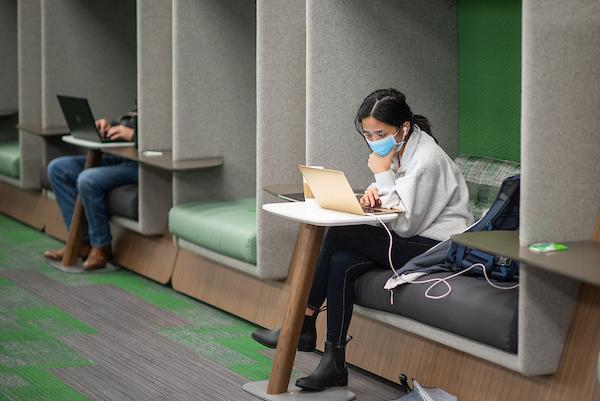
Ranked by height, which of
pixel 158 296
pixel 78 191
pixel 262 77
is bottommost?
pixel 158 296

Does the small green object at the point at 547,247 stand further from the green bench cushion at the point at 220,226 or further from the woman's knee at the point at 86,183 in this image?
the woman's knee at the point at 86,183

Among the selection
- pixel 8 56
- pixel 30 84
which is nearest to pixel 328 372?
pixel 30 84

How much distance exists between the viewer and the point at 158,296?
5.53m

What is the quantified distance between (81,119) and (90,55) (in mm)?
1275

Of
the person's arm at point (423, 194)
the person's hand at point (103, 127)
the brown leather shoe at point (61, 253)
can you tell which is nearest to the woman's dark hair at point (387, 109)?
the person's arm at point (423, 194)

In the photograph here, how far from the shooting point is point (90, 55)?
720 cm

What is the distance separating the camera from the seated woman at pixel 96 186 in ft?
19.6

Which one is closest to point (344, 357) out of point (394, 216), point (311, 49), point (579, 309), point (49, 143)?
point (394, 216)

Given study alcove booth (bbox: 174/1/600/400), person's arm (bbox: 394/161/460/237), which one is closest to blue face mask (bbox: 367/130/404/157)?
person's arm (bbox: 394/161/460/237)

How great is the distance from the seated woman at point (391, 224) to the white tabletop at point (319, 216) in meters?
0.14

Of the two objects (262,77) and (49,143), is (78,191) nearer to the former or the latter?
(49,143)

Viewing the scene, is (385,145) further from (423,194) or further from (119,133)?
(119,133)

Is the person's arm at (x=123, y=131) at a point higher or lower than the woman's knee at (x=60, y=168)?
higher

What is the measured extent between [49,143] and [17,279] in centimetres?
150
